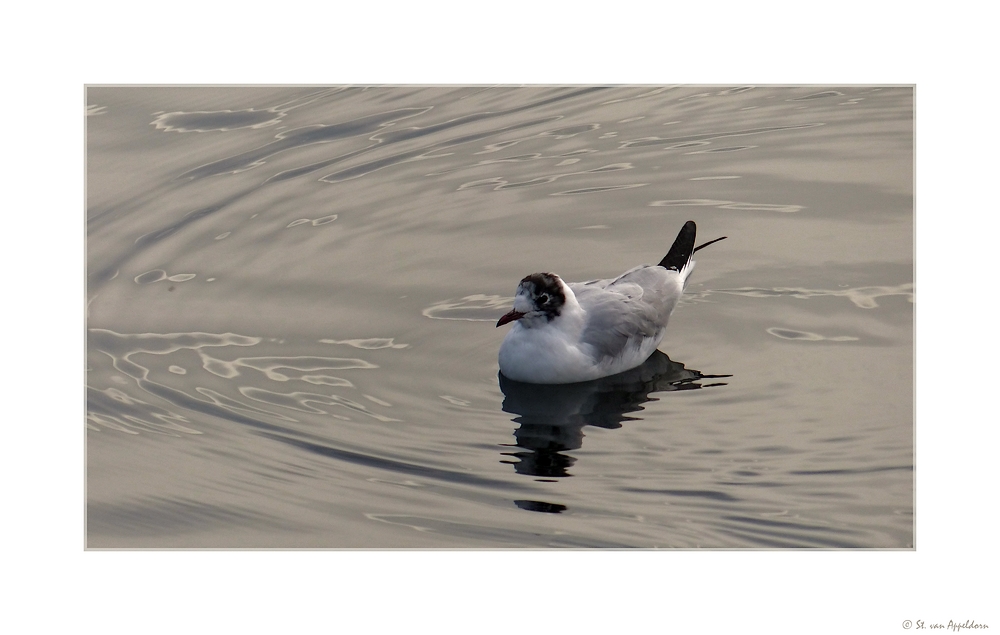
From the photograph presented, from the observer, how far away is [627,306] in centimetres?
955

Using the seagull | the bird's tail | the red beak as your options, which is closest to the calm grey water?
the seagull

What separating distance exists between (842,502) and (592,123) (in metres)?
5.04

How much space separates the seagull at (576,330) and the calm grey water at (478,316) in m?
0.18

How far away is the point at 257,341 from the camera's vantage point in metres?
9.86

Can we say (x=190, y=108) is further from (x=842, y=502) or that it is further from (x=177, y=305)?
(x=842, y=502)

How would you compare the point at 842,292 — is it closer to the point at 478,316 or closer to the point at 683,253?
the point at 683,253

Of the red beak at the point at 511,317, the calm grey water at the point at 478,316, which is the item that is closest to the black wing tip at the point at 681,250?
the calm grey water at the point at 478,316

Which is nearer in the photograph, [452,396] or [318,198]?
[452,396]

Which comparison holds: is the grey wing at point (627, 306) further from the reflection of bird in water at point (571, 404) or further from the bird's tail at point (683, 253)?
the reflection of bird in water at point (571, 404)

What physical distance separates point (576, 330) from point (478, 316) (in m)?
1.07

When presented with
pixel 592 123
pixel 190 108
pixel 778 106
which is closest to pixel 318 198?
pixel 190 108

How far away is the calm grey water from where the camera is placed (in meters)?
7.82

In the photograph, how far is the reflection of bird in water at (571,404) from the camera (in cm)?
845

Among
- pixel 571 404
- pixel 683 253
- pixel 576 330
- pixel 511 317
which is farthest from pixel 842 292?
pixel 511 317
